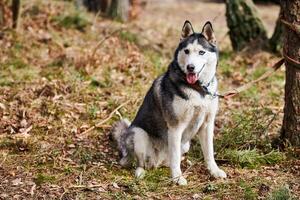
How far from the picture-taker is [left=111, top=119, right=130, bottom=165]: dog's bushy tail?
18.8 feet

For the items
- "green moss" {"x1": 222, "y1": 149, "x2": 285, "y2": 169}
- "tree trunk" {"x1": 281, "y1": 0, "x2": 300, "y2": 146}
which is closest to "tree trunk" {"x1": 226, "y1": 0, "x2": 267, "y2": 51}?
"tree trunk" {"x1": 281, "y1": 0, "x2": 300, "y2": 146}

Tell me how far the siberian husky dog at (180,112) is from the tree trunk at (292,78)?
85cm

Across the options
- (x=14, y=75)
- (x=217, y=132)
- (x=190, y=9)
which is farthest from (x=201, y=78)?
(x=190, y=9)

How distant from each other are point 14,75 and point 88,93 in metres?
1.25

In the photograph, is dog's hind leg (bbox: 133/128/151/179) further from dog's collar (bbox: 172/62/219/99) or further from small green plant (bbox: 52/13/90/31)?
small green plant (bbox: 52/13/90/31)

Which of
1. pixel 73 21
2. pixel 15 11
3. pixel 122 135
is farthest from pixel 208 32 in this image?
pixel 73 21

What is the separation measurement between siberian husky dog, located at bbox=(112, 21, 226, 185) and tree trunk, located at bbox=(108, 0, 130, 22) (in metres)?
6.68

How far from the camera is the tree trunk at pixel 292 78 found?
18.2 feet

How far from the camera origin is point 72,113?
6.86 meters

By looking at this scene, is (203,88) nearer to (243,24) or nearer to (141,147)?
(141,147)

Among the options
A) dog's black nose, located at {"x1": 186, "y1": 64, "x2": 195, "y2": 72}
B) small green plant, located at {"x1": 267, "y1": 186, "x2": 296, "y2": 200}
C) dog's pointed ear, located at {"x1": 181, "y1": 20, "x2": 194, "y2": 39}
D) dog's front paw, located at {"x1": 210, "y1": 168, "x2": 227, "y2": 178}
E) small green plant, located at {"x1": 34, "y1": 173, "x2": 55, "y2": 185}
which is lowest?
small green plant, located at {"x1": 34, "y1": 173, "x2": 55, "y2": 185}

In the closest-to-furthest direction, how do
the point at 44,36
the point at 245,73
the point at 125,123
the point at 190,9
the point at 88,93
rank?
the point at 125,123 → the point at 88,93 → the point at 245,73 → the point at 44,36 → the point at 190,9

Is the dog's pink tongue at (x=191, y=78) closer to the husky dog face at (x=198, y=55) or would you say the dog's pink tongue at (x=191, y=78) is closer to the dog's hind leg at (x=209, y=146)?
the husky dog face at (x=198, y=55)

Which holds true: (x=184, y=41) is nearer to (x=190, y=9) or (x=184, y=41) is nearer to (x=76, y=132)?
(x=76, y=132)
